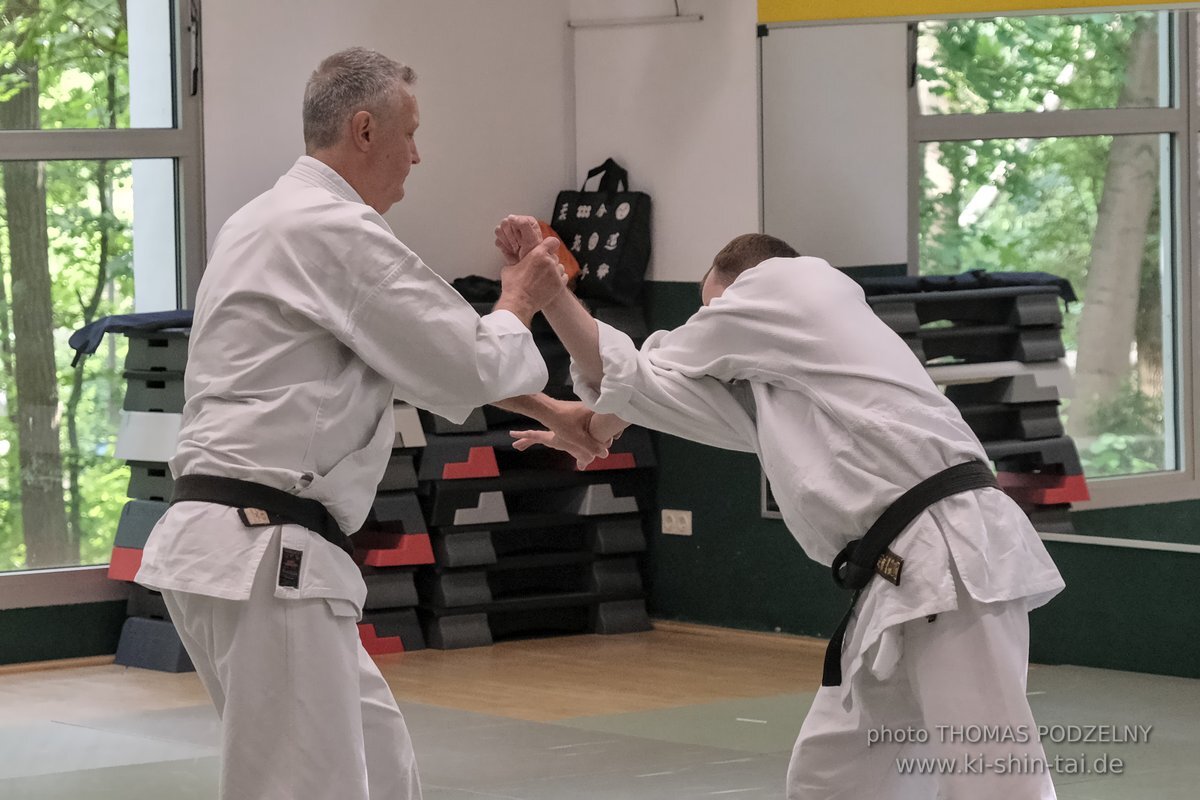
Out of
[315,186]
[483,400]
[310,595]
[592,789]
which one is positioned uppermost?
[315,186]

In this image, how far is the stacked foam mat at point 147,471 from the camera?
6832 millimetres

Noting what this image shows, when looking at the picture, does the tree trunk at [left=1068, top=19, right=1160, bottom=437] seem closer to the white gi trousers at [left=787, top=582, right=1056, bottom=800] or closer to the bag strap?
the bag strap

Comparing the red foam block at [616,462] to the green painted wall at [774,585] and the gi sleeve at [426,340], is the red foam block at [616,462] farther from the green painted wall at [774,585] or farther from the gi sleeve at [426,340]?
the gi sleeve at [426,340]

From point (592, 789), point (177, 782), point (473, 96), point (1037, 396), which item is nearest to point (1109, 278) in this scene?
point (1037, 396)

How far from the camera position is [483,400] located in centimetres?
310

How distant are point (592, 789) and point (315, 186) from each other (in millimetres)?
2320

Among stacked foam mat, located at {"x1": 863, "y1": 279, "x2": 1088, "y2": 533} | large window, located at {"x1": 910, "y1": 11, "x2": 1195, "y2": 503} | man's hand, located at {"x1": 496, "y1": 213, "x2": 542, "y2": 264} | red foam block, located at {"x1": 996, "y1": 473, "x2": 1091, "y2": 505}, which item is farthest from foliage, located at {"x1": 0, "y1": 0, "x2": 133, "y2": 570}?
man's hand, located at {"x1": 496, "y1": 213, "x2": 542, "y2": 264}

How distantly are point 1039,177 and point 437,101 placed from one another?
7.86 feet

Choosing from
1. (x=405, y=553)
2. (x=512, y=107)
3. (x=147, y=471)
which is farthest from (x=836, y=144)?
(x=147, y=471)

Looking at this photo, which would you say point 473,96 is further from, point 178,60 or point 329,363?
point 329,363

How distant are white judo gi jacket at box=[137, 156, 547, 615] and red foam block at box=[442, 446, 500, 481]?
4.17m

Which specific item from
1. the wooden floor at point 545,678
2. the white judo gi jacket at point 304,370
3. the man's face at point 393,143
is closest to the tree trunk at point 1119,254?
the wooden floor at point 545,678

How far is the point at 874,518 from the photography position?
10.4 ft

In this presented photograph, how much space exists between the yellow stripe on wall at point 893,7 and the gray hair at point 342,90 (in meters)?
3.57
